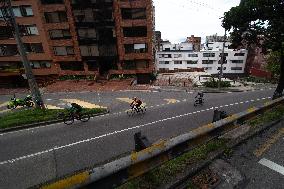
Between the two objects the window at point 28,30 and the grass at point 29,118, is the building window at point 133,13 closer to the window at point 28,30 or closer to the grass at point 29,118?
the window at point 28,30

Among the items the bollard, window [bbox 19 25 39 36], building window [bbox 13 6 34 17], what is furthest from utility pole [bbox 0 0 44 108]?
building window [bbox 13 6 34 17]

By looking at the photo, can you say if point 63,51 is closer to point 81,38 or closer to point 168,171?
point 81,38

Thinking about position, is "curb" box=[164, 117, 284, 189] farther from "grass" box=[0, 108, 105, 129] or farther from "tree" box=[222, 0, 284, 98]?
"grass" box=[0, 108, 105, 129]

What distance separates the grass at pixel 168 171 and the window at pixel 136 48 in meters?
34.2

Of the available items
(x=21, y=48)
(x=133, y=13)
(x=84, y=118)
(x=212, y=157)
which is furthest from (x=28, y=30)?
(x=212, y=157)

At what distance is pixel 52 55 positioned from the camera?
128 ft

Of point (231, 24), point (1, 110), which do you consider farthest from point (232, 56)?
point (1, 110)

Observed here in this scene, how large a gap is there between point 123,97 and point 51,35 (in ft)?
71.2

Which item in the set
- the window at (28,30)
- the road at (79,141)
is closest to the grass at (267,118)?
the road at (79,141)

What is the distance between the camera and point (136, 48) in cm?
3744

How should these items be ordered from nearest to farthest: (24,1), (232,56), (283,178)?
(283,178) → (24,1) → (232,56)

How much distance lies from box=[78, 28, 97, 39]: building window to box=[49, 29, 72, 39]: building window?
212cm

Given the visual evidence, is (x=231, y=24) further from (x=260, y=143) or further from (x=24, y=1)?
(x=24, y=1)

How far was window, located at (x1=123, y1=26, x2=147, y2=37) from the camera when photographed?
3626cm
